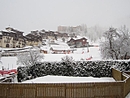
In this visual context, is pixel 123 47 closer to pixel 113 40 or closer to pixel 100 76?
pixel 113 40

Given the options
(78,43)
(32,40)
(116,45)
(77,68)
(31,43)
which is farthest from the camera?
(32,40)

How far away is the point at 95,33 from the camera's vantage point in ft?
356

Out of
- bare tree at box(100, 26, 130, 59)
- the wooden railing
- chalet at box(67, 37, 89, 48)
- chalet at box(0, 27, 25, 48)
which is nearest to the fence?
the wooden railing

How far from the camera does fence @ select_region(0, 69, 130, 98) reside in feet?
23.7

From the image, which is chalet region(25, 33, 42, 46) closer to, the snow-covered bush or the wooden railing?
the snow-covered bush

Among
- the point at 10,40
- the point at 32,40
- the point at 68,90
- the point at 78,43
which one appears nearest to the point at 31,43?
the point at 32,40

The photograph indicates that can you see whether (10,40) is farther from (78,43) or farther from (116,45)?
(116,45)

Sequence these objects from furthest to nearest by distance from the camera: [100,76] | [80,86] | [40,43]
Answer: [40,43], [100,76], [80,86]

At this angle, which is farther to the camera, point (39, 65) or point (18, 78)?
point (39, 65)

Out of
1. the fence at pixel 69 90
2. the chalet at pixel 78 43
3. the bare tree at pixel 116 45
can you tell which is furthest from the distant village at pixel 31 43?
the fence at pixel 69 90

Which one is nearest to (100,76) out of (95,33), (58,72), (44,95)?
(58,72)

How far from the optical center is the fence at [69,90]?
23.7 ft

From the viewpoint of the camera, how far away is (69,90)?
724cm

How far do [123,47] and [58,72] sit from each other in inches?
576
